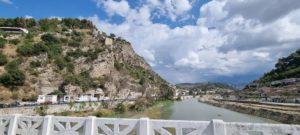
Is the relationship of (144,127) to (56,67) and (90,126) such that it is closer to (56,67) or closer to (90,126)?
(90,126)

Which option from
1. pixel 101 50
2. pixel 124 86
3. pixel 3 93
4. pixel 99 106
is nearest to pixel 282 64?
pixel 124 86

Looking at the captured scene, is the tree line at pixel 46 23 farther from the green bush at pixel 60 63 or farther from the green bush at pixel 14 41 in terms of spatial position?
the green bush at pixel 60 63

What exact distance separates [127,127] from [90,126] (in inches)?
47.3

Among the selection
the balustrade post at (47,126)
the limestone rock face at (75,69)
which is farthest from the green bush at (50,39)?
the balustrade post at (47,126)

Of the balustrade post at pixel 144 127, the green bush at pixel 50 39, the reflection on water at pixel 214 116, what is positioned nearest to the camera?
the balustrade post at pixel 144 127

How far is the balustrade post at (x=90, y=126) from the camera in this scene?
7.38 m

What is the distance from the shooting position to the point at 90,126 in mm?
7414

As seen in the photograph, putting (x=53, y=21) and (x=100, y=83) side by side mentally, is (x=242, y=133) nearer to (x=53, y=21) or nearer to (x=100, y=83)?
(x=100, y=83)

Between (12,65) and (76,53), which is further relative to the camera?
(76,53)

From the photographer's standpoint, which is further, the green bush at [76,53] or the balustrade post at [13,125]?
the green bush at [76,53]

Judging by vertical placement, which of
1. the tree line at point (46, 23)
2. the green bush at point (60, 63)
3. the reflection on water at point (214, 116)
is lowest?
the reflection on water at point (214, 116)

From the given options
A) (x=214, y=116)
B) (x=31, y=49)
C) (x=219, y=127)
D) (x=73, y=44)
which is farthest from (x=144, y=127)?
(x=73, y=44)

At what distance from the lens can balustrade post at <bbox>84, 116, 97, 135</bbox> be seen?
24.2 ft

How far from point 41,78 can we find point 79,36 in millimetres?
33700
